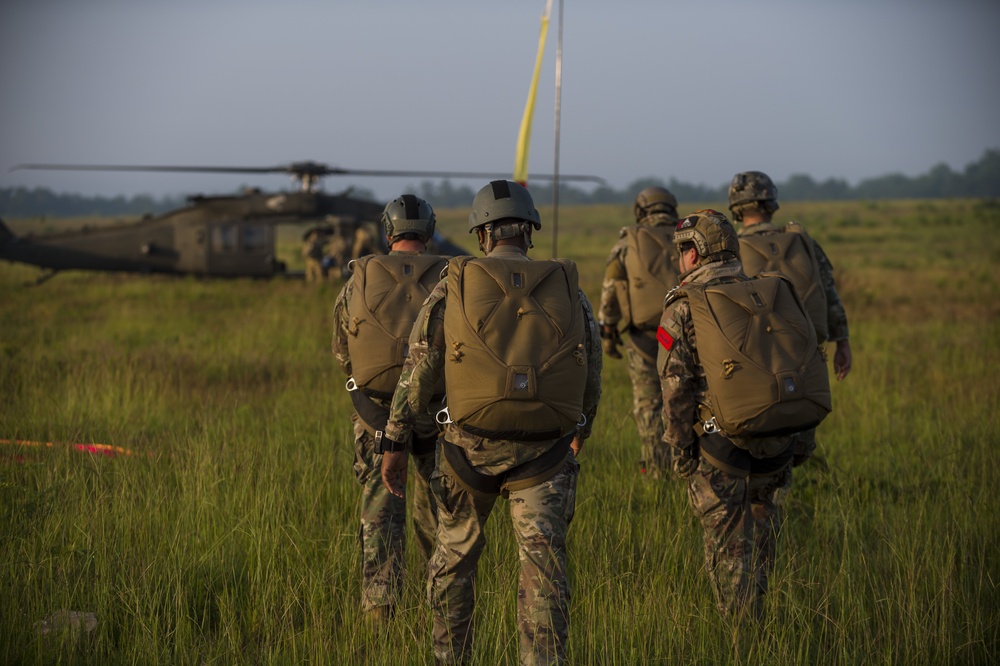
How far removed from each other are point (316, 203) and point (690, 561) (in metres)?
18.2

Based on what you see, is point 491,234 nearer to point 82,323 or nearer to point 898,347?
point 898,347

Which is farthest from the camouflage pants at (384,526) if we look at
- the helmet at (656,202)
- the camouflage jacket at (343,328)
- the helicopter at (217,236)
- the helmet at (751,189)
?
the helicopter at (217,236)

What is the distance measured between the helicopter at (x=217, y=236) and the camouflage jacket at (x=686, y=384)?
1643 cm

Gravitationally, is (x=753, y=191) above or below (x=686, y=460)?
above

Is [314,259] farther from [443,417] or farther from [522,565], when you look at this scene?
[522,565]

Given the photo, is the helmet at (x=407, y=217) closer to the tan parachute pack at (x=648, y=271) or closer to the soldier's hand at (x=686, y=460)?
the soldier's hand at (x=686, y=460)

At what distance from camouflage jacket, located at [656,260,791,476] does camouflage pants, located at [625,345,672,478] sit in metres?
2.33

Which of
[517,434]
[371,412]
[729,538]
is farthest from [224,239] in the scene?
[517,434]

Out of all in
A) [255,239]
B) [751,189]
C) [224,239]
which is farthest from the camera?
[255,239]

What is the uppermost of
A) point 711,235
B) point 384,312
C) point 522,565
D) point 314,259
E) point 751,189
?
point 751,189

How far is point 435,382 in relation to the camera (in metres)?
3.78

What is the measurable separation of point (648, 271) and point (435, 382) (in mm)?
3303

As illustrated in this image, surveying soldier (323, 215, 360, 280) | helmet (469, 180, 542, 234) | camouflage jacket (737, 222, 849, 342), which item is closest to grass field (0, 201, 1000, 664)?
camouflage jacket (737, 222, 849, 342)

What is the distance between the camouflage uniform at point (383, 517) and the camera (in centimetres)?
437
